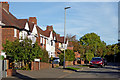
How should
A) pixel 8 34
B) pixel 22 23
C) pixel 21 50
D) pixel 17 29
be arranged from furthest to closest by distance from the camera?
1. pixel 22 23
2. pixel 17 29
3. pixel 8 34
4. pixel 21 50

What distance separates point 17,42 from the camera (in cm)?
2417

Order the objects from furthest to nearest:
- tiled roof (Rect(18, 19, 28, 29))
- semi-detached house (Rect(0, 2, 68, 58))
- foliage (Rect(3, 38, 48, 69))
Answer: tiled roof (Rect(18, 19, 28, 29)) → semi-detached house (Rect(0, 2, 68, 58)) → foliage (Rect(3, 38, 48, 69))

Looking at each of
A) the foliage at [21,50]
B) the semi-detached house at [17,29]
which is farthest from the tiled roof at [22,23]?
the foliage at [21,50]

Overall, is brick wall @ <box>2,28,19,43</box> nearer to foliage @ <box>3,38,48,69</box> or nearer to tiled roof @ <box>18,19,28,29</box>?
tiled roof @ <box>18,19,28,29</box>

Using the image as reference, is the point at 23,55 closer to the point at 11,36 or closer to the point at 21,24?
the point at 11,36

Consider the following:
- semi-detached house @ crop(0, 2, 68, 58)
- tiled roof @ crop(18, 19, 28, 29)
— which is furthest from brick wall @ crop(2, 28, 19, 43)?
tiled roof @ crop(18, 19, 28, 29)

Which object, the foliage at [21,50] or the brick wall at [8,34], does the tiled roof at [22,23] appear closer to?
the brick wall at [8,34]

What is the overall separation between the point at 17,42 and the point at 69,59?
24.5 m

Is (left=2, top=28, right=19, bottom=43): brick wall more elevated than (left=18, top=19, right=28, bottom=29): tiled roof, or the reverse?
(left=18, top=19, right=28, bottom=29): tiled roof

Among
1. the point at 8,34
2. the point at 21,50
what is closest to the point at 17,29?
the point at 8,34

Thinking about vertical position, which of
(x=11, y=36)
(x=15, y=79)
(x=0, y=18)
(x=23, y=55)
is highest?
(x=0, y=18)

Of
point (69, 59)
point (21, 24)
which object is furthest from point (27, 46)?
point (69, 59)

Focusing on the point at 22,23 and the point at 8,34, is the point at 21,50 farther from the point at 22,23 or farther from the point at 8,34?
the point at 22,23

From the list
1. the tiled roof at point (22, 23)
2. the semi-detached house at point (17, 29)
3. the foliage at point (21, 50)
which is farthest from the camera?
the tiled roof at point (22, 23)
